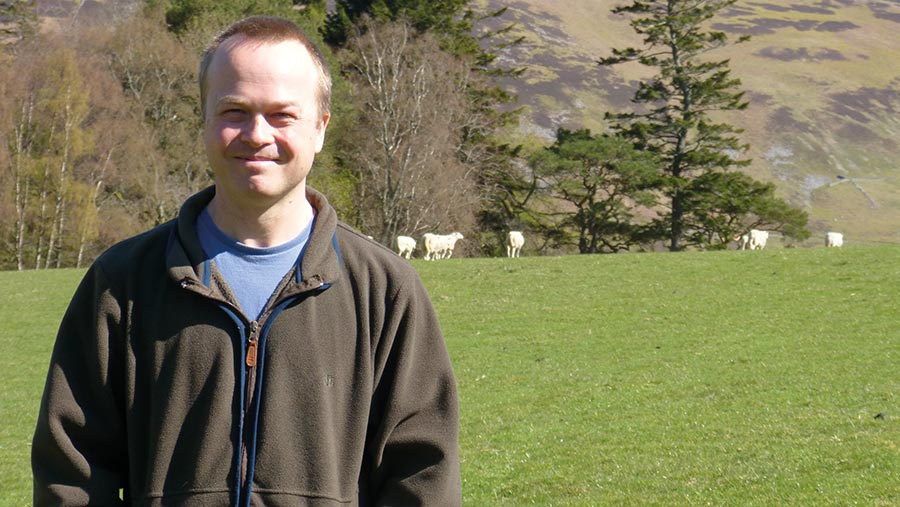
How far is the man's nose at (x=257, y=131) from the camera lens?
2.93m

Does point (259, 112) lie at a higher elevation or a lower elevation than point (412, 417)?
higher

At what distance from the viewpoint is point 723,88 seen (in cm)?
5419

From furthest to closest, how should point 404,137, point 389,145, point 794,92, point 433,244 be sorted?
point 794,92
point 404,137
point 389,145
point 433,244

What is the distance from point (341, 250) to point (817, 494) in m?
6.63

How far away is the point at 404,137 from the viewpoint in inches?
1950

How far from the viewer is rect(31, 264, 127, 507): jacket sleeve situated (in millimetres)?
2963

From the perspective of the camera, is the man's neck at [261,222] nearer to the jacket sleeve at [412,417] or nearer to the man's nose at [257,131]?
the man's nose at [257,131]

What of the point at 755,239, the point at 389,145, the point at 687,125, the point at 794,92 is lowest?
the point at 755,239

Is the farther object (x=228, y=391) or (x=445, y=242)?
(x=445, y=242)

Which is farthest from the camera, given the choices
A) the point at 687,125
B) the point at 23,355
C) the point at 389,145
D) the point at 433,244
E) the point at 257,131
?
the point at 687,125

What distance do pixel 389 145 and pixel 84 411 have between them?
45953 millimetres

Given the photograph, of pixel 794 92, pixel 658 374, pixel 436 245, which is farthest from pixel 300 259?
pixel 794 92

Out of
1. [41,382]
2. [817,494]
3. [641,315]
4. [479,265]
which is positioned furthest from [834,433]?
[479,265]

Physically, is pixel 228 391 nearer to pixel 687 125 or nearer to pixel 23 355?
pixel 23 355
